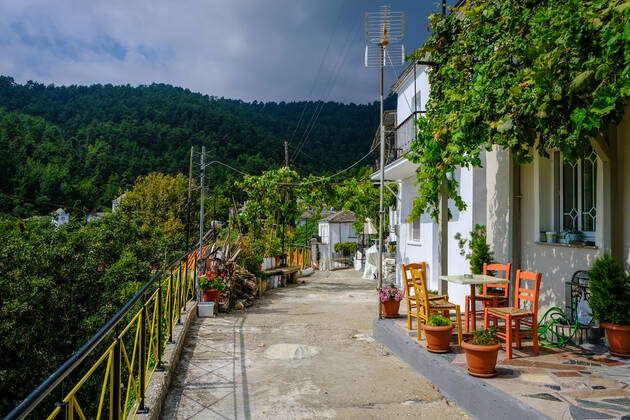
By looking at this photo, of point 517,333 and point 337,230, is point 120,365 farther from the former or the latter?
point 337,230

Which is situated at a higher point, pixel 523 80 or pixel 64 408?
pixel 523 80

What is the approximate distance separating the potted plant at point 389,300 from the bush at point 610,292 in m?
2.94

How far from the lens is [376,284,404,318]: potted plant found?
7383 mm

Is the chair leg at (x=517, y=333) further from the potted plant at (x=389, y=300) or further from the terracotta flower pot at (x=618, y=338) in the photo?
the potted plant at (x=389, y=300)

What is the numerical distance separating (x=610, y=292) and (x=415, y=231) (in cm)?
854

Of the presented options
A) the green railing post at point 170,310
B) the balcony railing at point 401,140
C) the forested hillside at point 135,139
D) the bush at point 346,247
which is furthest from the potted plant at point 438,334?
the bush at point 346,247

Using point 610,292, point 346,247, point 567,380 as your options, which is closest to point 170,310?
point 567,380

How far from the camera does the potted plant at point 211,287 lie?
938 cm

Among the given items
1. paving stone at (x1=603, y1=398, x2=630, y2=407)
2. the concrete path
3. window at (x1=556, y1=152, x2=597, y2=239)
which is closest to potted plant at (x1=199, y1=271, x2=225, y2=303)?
the concrete path

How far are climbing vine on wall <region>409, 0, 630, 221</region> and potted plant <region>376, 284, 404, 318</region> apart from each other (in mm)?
1471

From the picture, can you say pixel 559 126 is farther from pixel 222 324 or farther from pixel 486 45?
pixel 222 324

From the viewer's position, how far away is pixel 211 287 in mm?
9422

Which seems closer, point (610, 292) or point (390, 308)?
point (610, 292)

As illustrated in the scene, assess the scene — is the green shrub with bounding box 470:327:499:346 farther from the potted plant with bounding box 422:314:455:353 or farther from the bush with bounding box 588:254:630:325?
the bush with bounding box 588:254:630:325
